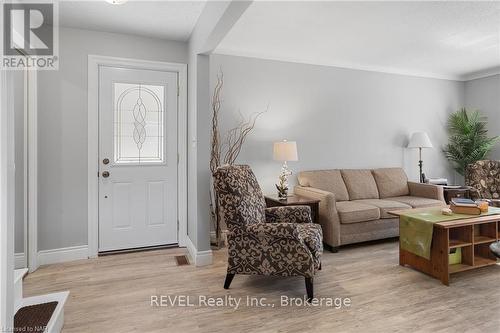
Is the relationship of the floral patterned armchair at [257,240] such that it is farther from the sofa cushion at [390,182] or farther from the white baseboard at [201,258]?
the sofa cushion at [390,182]

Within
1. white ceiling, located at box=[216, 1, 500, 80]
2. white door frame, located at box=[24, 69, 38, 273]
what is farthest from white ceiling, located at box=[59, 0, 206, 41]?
white door frame, located at box=[24, 69, 38, 273]

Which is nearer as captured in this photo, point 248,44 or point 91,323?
point 91,323

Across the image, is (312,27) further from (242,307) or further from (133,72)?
(242,307)

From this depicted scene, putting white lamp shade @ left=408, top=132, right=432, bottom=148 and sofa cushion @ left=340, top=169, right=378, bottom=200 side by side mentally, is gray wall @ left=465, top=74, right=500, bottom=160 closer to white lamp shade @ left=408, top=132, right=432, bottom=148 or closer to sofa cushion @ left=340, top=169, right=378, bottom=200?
white lamp shade @ left=408, top=132, right=432, bottom=148

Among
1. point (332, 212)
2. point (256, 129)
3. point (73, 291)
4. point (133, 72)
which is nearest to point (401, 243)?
point (332, 212)

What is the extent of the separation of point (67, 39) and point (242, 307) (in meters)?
3.13

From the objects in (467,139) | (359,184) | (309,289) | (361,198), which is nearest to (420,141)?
(467,139)

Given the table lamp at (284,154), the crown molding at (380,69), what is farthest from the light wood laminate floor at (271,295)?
the crown molding at (380,69)

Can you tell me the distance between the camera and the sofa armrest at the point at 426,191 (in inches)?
155

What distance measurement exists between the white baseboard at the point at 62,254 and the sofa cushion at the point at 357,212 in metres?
2.89

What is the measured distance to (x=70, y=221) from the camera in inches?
119

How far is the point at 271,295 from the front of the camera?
228 cm

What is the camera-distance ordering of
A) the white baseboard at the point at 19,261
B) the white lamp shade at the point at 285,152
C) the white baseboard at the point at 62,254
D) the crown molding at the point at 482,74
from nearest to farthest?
the white baseboard at the point at 19,261 → the white baseboard at the point at 62,254 → the white lamp shade at the point at 285,152 → the crown molding at the point at 482,74

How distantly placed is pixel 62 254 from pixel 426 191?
184 inches
